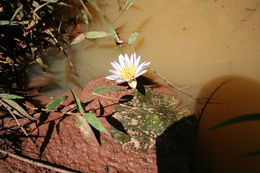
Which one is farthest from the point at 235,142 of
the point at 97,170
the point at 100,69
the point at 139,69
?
the point at 100,69

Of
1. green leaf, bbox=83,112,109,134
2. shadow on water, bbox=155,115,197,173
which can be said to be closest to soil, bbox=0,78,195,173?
shadow on water, bbox=155,115,197,173

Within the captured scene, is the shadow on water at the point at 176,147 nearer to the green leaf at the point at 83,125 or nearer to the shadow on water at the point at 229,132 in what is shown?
the shadow on water at the point at 229,132

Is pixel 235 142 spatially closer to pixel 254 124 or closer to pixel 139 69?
pixel 254 124

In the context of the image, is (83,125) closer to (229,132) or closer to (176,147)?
(176,147)

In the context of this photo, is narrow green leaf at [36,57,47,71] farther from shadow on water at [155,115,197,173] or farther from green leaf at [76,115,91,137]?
shadow on water at [155,115,197,173]

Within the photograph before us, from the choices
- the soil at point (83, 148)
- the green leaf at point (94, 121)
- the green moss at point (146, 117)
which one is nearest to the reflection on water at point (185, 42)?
the green moss at point (146, 117)

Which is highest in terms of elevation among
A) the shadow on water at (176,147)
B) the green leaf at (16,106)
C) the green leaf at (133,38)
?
the green leaf at (133,38)

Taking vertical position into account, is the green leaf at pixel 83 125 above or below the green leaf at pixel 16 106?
below
